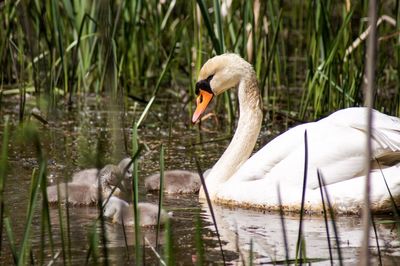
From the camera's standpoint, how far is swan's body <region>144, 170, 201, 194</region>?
21.7ft

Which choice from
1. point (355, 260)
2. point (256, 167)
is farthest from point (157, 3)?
point (355, 260)

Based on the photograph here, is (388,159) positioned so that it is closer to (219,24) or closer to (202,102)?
(202,102)

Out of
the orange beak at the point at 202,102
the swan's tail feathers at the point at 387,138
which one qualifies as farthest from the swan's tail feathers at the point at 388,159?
the orange beak at the point at 202,102

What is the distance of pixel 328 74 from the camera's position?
7.87 m

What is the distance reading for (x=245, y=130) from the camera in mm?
6891

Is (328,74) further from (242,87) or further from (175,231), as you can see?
(175,231)

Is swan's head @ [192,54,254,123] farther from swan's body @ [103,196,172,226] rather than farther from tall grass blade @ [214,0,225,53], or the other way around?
swan's body @ [103,196,172,226]

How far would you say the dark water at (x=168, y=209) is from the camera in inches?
186

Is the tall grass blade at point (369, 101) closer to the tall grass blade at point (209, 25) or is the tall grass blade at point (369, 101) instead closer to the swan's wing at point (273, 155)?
the swan's wing at point (273, 155)

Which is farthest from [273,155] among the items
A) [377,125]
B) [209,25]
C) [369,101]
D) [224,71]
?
[369,101]

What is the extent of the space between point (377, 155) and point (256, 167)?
0.75m

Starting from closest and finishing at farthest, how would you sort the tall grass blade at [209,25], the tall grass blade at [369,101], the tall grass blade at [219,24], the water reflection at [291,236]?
the tall grass blade at [369,101]
the water reflection at [291,236]
the tall grass blade at [209,25]
the tall grass blade at [219,24]

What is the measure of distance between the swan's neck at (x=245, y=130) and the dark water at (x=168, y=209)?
0.34 m

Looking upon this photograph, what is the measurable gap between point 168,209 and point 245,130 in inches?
42.2
